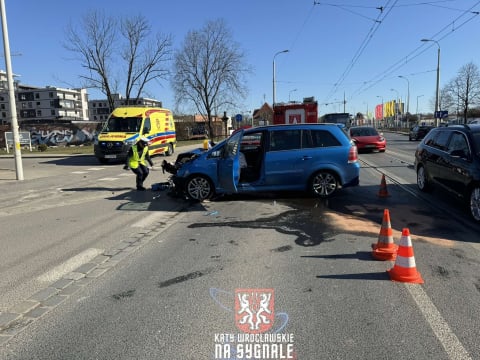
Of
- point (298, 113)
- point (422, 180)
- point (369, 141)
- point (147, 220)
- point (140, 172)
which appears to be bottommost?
point (147, 220)

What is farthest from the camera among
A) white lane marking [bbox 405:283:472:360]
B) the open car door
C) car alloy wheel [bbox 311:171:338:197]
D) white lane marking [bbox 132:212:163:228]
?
car alloy wheel [bbox 311:171:338:197]

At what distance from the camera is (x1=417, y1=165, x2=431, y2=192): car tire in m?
9.48

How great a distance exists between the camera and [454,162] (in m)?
7.47

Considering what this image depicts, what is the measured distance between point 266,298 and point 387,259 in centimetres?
186

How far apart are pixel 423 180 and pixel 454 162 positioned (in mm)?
2252

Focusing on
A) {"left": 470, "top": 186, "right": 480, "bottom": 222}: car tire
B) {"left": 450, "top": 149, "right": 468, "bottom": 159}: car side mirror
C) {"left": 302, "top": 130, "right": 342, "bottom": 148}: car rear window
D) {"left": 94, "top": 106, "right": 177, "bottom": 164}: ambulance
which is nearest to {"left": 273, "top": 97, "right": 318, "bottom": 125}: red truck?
{"left": 94, "top": 106, "right": 177, "bottom": 164}: ambulance

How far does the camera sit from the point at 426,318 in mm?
3434

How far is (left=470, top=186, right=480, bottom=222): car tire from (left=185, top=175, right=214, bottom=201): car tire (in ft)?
17.1

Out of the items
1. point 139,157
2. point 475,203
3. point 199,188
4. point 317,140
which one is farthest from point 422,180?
point 139,157

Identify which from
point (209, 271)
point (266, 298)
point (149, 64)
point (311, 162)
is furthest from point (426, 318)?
point (149, 64)

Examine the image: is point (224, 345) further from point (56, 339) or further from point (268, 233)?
point (268, 233)

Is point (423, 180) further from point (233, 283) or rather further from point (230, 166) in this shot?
point (233, 283)

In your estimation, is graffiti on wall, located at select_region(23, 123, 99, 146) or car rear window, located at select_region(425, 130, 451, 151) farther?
graffiti on wall, located at select_region(23, 123, 99, 146)

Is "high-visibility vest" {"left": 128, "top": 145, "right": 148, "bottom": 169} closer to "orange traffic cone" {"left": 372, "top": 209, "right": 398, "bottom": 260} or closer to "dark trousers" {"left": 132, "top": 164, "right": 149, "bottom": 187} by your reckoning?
"dark trousers" {"left": 132, "top": 164, "right": 149, "bottom": 187}
